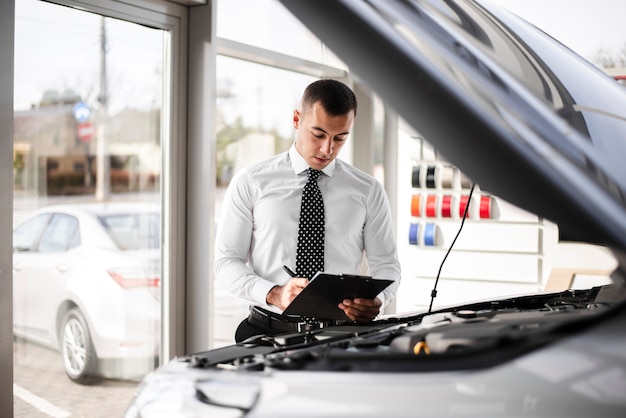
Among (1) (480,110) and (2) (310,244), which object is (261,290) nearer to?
(2) (310,244)

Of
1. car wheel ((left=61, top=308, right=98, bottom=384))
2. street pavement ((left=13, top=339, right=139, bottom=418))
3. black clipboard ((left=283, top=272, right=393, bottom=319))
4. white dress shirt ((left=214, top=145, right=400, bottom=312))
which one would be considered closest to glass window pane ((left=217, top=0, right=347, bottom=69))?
car wheel ((left=61, top=308, right=98, bottom=384))

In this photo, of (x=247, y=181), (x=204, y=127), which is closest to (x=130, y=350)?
(x=204, y=127)

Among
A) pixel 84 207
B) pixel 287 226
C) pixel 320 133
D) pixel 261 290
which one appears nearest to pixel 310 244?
pixel 287 226

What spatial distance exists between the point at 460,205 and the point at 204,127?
6.86 feet

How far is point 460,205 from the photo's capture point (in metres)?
5.57

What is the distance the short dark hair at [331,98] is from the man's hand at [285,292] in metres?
0.57

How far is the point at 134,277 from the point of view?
4.43m

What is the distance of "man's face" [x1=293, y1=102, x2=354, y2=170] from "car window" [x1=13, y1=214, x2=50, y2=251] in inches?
71.2

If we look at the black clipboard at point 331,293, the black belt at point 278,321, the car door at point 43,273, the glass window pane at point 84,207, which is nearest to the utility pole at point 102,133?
the glass window pane at point 84,207

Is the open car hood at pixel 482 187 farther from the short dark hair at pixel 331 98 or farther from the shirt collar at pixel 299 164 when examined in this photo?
the shirt collar at pixel 299 164

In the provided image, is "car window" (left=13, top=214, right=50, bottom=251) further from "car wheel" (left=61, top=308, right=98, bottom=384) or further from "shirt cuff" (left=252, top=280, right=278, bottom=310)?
"shirt cuff" (left=252, top=280, right=278, bottom=310)

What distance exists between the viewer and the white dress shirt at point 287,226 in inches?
102

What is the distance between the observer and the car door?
3682 millimetres

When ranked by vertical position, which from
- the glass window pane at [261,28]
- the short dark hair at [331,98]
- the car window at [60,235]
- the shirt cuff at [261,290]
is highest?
the glass window pane at [261,28]
